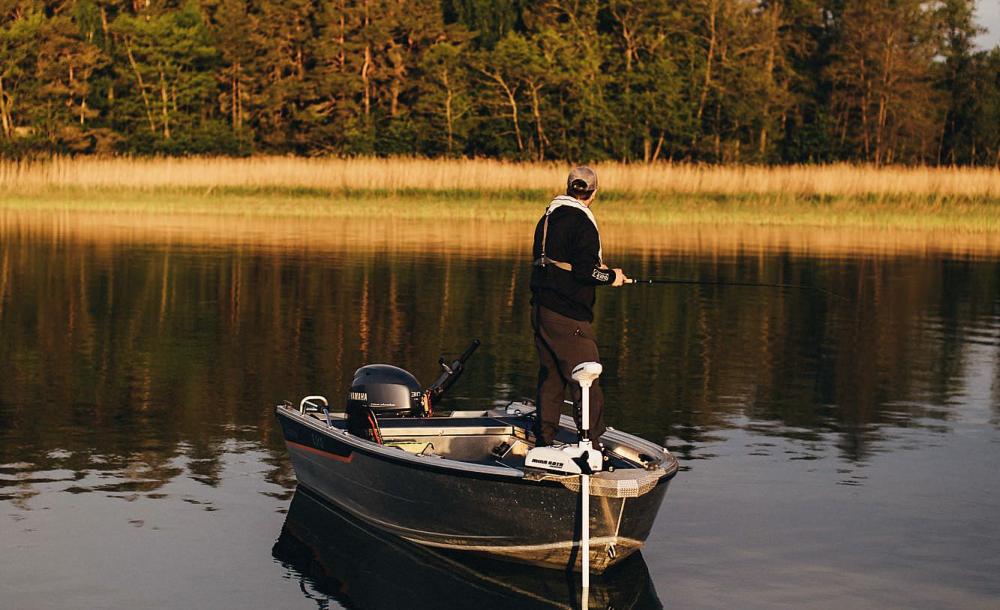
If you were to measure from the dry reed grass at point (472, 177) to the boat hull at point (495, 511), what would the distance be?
143 ft

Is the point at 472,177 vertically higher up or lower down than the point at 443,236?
higher up

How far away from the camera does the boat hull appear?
9.22 meters

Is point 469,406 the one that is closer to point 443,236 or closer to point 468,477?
point 468,477

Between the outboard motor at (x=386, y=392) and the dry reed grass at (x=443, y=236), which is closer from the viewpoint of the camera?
the outboard motor at (x=386, y=392)

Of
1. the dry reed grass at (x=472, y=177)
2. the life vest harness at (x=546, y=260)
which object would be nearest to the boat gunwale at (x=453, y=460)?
the life vest harness at (x=546, y=260)

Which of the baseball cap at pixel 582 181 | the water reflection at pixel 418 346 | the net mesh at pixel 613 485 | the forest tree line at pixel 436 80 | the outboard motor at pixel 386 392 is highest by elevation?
the forest tree line at pixel 436 80

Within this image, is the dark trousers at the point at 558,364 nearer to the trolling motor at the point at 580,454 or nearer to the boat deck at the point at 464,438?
the boat deck at the point at 464,438

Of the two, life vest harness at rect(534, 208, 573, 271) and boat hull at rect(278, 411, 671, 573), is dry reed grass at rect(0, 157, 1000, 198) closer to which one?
life vest harness at rect(534, 208, 573, 271)

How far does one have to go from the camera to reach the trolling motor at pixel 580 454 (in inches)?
358

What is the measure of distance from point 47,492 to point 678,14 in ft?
233

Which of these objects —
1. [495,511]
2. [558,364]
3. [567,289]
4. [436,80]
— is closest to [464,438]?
[558,364]

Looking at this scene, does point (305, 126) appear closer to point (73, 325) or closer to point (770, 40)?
point (770, 40)

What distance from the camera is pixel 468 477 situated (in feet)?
30.6

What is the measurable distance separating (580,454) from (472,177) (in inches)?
1801
